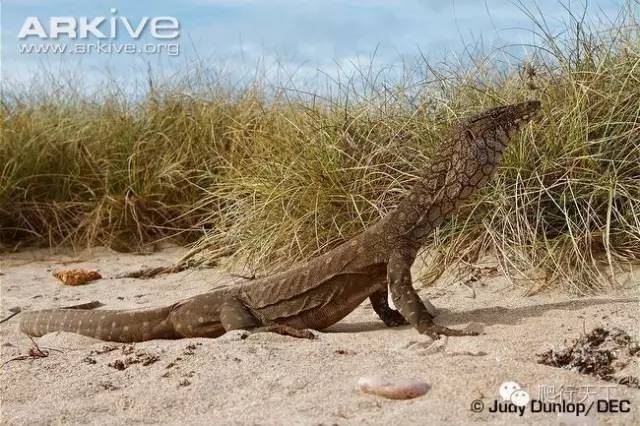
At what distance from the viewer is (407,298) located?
4699mm

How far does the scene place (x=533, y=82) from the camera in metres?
7.00

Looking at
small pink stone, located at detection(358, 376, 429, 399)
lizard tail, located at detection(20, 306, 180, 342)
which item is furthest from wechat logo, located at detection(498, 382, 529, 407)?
lizard tail, located at detection(20, 306, 180, 342)

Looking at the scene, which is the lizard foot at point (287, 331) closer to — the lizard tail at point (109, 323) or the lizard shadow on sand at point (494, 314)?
the lizard shadow on sand at point (494, 314)

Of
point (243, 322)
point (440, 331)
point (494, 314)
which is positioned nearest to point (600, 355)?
point (440, 331)

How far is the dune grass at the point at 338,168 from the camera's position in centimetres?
608

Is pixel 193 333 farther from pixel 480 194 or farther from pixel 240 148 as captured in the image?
pixel 240 148

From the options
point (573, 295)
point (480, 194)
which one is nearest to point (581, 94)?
point (480, 194)

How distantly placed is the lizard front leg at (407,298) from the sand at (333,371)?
0.31 ft

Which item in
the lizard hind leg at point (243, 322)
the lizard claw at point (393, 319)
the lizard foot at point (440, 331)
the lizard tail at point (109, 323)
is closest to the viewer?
the lizard foot at point (440, 331)

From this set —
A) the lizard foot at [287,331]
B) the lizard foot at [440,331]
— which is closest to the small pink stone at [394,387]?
the lizard foot at [440,331]

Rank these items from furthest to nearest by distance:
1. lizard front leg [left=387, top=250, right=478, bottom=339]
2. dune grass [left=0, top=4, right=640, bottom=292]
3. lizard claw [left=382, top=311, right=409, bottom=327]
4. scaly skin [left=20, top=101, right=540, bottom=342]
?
1. dune grass [left=0, top=4, right=640, bottom=292]
2. lizard claw [left=382, top=311, right=409, bottom=327]
3. scaly skin [left=20, top=101, right=540, bottom=342]
4. lizard front leg [left=387, top=250, right=478, bottom=339]

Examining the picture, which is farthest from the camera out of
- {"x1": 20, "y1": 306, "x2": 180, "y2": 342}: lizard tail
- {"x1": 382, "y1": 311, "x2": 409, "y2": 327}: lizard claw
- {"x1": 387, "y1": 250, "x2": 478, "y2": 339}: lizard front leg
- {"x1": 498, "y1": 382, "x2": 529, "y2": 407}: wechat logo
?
{"x1": 20, "y1": 306, "x2": 180, "y2": 342}: lizard tail

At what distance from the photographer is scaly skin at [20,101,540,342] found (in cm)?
472

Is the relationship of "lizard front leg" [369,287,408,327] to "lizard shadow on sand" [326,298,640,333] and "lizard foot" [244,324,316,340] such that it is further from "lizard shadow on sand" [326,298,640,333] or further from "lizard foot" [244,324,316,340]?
"lizard foot" [244,324,316,340]
